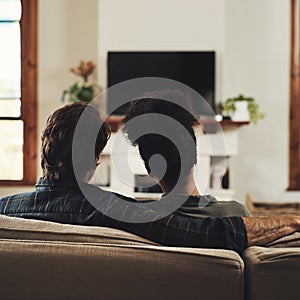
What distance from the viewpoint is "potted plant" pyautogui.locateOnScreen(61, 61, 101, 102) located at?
5496 mm

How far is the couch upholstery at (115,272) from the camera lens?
4.69ft

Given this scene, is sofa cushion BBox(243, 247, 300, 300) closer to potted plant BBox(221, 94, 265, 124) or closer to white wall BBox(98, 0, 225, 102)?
potted plant BBox(221, 94, 265, 124)

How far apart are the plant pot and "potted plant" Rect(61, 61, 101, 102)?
3.79 feet

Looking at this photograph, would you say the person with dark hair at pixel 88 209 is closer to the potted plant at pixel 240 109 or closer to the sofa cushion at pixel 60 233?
the sofa cushion at pixel 60 233

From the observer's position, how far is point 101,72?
5.59 meters

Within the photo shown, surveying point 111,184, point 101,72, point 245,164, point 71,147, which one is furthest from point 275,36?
point 71,147

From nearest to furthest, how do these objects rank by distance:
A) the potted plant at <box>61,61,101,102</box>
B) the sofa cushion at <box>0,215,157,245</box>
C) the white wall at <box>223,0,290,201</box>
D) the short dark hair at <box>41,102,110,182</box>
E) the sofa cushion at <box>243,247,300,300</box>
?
the sofa cushion at <box>243,247,300,300</box>, the sofa cushion at <box>0,215,157,245</box>, the short dark hair at <box>41,102,110,182</box>, the potted plant at <box>61,61,101,102</box>, the white wall at <box>223,0,290,201</box>

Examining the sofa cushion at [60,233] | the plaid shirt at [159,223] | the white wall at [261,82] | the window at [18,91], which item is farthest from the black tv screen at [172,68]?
the sofa cushion at [60,233]

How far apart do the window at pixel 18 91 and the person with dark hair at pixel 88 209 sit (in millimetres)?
4174

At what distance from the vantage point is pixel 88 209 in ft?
5.42

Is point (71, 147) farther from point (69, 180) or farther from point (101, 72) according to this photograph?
point (101, 72)

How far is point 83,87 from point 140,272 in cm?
418

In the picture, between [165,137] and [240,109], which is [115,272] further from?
[240,109]

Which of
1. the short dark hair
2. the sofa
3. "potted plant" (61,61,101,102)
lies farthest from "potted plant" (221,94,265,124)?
the sofa
